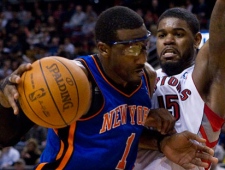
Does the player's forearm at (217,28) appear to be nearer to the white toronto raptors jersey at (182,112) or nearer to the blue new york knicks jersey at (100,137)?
the white toronto raptors jersey at (182,112)

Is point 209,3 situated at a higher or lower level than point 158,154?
lower

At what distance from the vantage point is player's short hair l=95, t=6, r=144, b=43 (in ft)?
9.52

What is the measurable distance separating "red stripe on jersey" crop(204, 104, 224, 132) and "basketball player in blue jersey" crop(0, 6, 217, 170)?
0.25 metres

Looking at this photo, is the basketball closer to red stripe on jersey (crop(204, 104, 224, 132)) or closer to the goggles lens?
the goggles lens

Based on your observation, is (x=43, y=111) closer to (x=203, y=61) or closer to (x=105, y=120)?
(x=105, y=120)

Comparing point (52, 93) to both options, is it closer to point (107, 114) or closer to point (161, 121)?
point (107, 114)

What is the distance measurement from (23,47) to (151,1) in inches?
150

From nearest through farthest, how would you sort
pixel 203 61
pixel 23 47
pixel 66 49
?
pixel 203 61, pixel 66 49, pixel 23 47

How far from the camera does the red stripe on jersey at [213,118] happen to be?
3.27 meters

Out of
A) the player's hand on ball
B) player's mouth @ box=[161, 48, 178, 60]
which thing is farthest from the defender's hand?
the player's hand on ball

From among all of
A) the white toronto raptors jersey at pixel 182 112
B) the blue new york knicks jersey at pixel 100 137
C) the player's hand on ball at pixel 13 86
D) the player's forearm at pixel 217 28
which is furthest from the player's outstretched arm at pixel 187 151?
the player's hand on ball at pixel 13 86

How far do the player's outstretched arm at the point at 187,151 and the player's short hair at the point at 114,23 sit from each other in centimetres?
78

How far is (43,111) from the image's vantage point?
256cm

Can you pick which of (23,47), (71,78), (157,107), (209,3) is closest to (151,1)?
(209,3)
